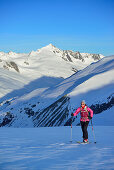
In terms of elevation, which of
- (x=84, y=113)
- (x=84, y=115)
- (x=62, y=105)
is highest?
(x=62, y=105)

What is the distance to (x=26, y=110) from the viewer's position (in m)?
73.0

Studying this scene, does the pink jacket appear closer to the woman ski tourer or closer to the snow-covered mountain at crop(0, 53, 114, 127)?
the woman ski tourer

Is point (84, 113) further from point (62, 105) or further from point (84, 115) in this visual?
point (62, 105)

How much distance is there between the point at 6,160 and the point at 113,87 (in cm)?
5230

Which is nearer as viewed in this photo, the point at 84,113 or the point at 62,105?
the point at 84,113

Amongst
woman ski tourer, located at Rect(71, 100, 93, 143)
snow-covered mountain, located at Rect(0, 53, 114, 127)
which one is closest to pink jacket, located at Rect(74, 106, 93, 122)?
woman ski tourer, located at Rect(71, 100, 93, 143)

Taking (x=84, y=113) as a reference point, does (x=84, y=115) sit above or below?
below

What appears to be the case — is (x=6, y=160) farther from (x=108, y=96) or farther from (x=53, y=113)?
(x=53, y=113)

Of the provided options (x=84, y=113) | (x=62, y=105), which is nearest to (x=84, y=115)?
(x=84, y=113)

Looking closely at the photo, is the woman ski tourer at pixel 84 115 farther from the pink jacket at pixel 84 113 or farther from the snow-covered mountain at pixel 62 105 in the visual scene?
the snow-covered mountain at pixel 62 105

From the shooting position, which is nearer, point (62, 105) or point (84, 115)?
point (84, 115)

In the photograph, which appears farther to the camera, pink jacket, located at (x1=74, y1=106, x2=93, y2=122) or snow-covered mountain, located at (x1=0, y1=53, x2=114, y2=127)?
snow-covered mountain, located at (x1=0, y1=53, x2=114, y2=127)

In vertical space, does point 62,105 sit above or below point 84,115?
above

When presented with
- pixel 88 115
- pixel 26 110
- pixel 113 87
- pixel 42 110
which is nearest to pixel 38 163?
pixel 88 115
